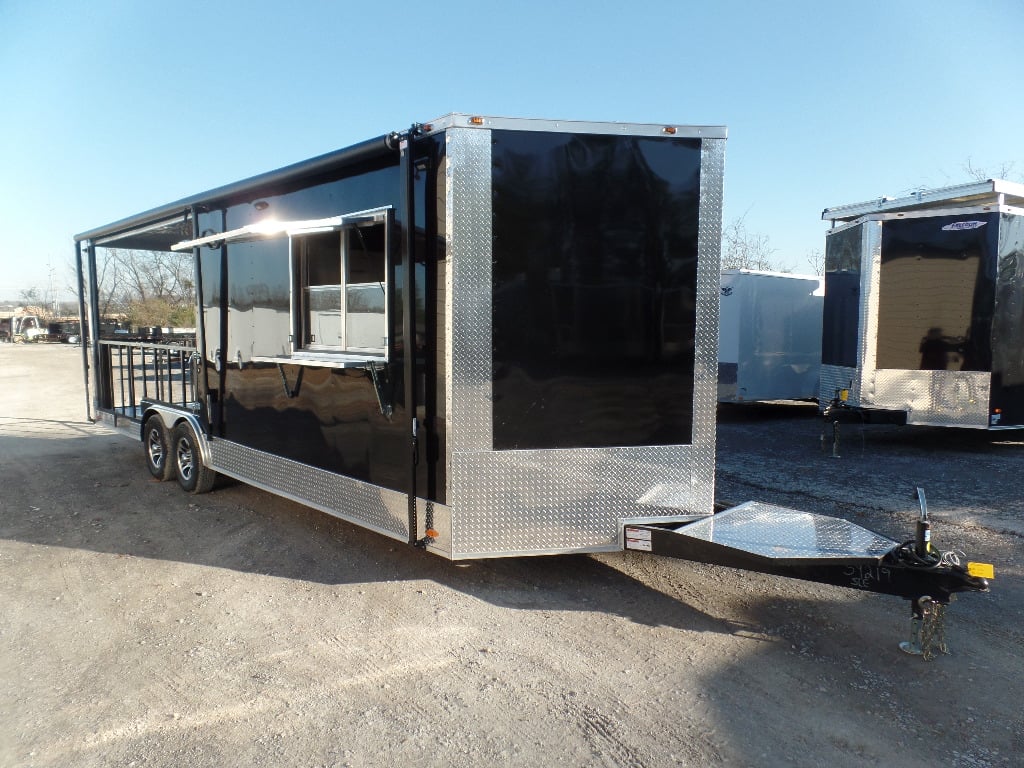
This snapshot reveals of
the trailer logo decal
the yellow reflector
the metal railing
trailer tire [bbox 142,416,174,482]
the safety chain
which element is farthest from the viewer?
the trailer logo decal

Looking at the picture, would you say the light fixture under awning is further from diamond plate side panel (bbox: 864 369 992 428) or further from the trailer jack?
diamond plate side panel (bbox: 864 369 992 428)

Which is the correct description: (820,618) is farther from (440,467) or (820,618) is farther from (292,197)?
(292,197)

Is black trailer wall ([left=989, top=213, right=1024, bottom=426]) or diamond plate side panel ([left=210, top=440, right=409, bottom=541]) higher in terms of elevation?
black trailer wall ([left=989, top=213, right=1024, bottom=426])

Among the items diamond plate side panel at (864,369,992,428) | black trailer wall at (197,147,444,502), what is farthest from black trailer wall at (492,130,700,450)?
diamond plate side panel at (864,369,992,428)

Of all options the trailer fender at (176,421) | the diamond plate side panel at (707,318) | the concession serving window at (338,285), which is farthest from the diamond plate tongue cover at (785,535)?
the trailer fender at (176,421)

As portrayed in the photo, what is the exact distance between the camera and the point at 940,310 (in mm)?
8430

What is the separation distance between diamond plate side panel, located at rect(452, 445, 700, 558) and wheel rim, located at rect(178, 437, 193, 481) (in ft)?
12.7

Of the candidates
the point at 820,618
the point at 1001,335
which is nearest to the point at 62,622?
the point at 820,618

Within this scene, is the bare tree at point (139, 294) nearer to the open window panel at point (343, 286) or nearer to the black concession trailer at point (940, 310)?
the open window panel at point (343, 286)

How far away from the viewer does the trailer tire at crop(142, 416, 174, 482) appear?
717 cm

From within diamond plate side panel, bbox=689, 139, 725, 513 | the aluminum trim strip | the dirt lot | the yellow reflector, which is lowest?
the dirt lot

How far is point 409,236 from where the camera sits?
13.4 ft

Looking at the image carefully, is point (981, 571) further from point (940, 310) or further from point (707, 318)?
point (940, 310)

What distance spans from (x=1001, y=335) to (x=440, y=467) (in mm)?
7563
